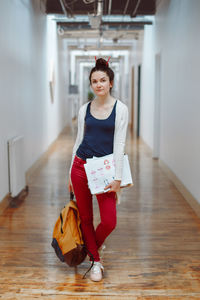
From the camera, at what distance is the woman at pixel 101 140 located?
2697mm

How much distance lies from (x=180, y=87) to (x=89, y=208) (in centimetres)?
348

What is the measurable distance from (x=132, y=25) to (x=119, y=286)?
28.2 feet

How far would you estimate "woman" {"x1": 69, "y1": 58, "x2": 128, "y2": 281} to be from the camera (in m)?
2.70

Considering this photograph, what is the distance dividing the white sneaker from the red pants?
5 centimetres

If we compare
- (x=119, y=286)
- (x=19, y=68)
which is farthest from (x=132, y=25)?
(x=119, y=286)

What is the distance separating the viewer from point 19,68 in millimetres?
5699

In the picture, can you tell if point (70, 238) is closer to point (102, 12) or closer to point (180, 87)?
point (180, 87)

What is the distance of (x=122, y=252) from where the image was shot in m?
3.52

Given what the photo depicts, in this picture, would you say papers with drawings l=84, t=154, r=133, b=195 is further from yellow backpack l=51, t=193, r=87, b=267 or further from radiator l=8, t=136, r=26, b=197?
radiator l=8, t=136, r=26, b=197

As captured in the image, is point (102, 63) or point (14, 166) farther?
point (14, 166)

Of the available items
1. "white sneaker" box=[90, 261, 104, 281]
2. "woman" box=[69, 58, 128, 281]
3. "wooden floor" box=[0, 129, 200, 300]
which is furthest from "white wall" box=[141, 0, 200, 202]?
"woman" box=[69, 58, 128, 281]

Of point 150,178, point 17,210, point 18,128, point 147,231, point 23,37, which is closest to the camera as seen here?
point 147,231

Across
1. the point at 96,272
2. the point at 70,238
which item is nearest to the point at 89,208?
the point at 70,238

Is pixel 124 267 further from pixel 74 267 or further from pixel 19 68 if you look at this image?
pixel 19 68
